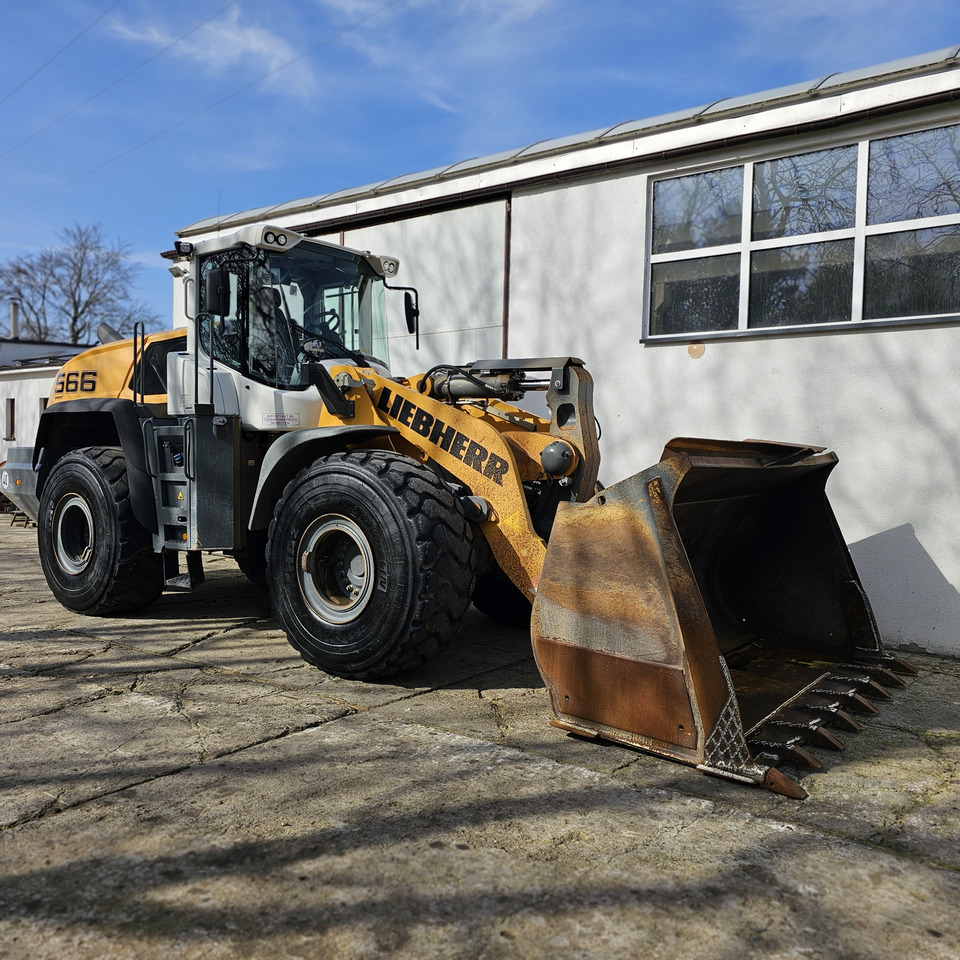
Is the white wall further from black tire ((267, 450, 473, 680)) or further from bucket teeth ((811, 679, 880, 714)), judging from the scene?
black tire ((267, 450, 473, 680))

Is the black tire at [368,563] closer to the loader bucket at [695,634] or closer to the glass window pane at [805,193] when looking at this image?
the loader bucket at [695,634]

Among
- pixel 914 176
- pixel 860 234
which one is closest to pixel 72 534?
pixel 860 234

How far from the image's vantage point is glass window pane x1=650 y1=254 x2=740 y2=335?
22.1 feet

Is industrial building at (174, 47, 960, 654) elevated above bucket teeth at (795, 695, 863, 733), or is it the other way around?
industrial building at (174, 47, 960, 654)

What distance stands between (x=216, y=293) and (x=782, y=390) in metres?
4.11

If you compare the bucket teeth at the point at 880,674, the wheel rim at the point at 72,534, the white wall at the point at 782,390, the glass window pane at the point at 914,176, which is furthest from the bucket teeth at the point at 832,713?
the wheel rim at the point at 72,534

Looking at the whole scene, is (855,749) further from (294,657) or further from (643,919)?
(294,657)

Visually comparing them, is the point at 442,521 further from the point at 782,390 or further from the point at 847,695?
the point at 782,390

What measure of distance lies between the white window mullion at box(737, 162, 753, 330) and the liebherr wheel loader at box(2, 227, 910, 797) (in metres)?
2.06

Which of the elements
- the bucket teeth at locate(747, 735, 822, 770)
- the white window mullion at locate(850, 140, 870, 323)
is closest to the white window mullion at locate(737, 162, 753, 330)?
the white window mullion at locate(850, 140, 870, 323)

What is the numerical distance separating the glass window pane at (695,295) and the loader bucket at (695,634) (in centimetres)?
219

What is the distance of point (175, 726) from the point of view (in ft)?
12.5

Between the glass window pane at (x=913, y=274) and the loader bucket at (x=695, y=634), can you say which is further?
the glass window pane at (x=913, y=274)

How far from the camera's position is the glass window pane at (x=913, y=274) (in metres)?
5.80
